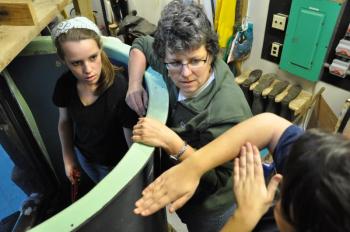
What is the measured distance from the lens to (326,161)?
1.36ft

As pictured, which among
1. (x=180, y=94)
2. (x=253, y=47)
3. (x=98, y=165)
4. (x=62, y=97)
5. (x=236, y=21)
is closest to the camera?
(x=180, y=94)

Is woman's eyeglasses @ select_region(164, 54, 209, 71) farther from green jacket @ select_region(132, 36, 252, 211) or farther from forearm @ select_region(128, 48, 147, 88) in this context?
forearm @ select_region(128, 48, 147, 88)

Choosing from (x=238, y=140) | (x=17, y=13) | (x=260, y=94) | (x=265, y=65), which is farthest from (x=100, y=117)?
(x=265, y=65)

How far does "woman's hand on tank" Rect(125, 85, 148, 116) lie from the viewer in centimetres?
102

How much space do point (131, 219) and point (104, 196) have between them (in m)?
0.16

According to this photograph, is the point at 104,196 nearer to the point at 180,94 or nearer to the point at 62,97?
the point at 180,94

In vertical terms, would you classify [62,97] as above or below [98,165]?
above

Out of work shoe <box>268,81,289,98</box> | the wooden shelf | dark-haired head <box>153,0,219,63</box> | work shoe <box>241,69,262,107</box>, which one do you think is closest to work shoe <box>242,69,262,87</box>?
work shoe <box>241,69,262,107</box>

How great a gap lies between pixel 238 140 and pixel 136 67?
0.49 meters

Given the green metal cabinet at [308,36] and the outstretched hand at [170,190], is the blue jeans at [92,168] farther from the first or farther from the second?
the green metal cabinet at [308,36]

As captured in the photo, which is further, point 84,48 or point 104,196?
point 84,48

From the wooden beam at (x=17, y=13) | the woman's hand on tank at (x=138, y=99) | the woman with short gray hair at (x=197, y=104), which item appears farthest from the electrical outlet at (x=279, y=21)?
the wooden beam at (x=17, y=13)

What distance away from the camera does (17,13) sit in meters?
0.90

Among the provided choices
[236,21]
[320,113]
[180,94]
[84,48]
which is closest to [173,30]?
[180,94]
